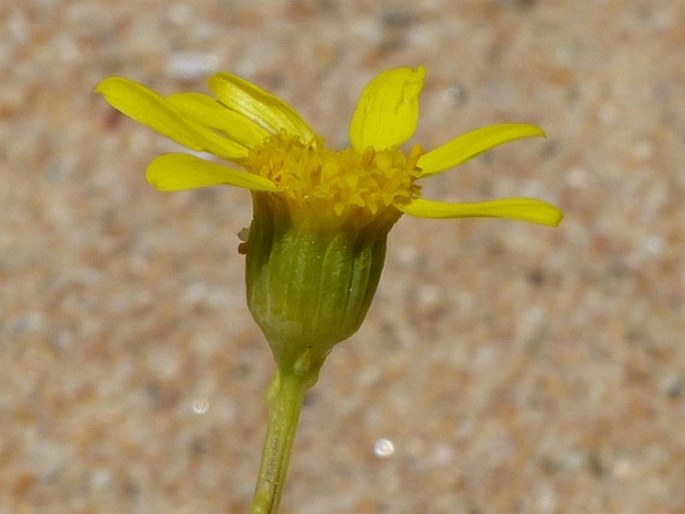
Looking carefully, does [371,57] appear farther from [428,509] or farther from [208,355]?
[428,509]

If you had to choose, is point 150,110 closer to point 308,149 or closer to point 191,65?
point 308,149

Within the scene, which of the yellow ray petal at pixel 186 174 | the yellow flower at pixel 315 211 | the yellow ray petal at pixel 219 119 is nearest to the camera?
the yellow ray petal at pixel 186 174

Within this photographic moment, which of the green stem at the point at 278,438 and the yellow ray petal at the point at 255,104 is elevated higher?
the yellow ray petal at the point at 255,104

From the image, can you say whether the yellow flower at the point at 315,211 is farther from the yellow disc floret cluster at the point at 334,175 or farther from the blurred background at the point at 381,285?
the blurred background at the point at 381,285

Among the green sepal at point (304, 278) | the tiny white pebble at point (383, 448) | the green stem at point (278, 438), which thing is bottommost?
the green stem at point (278, 438)

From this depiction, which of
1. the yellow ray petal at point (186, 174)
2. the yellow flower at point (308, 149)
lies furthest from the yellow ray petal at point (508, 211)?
the yellow ray petal at point (186, 174)

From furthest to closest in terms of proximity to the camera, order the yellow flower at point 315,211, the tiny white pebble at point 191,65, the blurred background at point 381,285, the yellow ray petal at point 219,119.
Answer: the tiny white pebble at point 191,65 < the blurred background at point 381,285 < the yellow ray petal at point 219,119 < the yellow flower at point 315,211

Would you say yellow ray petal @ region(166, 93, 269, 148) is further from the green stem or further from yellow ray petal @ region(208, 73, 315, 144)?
the green stem

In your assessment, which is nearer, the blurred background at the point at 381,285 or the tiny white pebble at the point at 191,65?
the blurred background at the point at 381,285
